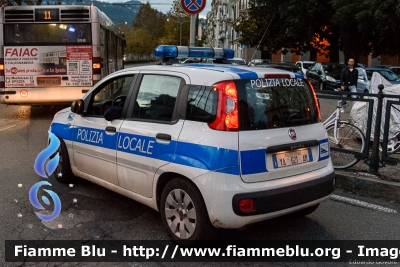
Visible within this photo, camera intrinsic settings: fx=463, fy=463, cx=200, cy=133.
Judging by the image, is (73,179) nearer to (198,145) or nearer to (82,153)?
(82,153)

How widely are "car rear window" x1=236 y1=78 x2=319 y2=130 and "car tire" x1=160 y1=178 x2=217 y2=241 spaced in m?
0.74

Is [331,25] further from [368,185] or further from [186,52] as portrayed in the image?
[186,52]

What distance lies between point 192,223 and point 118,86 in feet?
7.33

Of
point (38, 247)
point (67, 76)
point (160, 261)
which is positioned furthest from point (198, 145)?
point (67, 76)

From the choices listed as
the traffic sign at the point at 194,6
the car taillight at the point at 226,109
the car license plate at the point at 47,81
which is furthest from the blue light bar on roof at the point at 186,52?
the car license plate at the point at 47,81

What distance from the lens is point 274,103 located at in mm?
4227

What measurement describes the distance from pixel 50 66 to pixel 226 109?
30.7 ft

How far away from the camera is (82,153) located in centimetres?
550

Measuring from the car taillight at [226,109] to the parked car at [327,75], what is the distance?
58.1 ft

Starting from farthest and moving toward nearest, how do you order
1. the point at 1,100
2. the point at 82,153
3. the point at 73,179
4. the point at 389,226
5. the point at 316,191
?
the point at 1,100
the point at 73,179
the point at 82,153
the point at 389,226
the point at 316,191

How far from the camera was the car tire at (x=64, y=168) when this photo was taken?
589 cm

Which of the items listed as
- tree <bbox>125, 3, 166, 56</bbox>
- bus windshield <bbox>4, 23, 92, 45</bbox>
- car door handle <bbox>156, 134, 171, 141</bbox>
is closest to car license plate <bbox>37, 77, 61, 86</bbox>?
bus windshield <bbox>4, 23, 92, 45</bbox>

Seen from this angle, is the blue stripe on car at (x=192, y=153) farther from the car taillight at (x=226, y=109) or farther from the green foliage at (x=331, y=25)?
the green foliage at (x=331, y=25)

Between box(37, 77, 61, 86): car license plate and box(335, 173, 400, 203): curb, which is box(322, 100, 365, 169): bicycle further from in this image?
box(37, 77, 61, 86): car license plate
